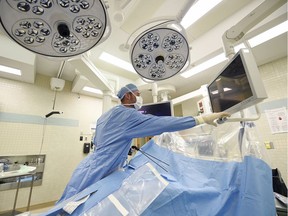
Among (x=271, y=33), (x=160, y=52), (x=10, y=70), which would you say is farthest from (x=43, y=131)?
(x=271, y=33)

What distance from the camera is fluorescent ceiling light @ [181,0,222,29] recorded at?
1718mm

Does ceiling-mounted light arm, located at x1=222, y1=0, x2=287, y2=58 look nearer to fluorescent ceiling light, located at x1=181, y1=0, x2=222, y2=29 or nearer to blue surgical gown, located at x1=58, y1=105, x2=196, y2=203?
blue surgical gown, located at x1=58, y1=105, x2=196, y2=203

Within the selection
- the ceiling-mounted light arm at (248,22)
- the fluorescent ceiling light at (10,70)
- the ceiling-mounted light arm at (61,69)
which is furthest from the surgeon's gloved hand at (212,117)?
the fluorescent ceiling light at (10,70)

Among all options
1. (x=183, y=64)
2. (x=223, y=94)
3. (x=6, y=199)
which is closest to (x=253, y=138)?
(x=223, y=94)

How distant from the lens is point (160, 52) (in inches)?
46.0

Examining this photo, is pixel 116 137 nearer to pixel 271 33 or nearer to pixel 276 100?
pixel 271 33

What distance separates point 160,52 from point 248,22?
0.63 metres

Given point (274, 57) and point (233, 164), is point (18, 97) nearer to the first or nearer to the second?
point (233, 164)

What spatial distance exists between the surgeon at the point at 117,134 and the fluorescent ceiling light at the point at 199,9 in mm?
1301

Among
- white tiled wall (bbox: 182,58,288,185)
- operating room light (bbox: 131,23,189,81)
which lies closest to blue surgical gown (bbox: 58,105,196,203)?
operating room light (bbox: 131,23,189,81)

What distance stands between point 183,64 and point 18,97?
352cm

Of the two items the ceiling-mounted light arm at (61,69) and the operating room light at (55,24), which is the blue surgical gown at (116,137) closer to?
the operating room light at (55,24)

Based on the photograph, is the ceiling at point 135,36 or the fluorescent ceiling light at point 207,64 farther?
the fluorescent ceiling light at point 207,64

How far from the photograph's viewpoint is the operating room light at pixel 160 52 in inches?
41.6
